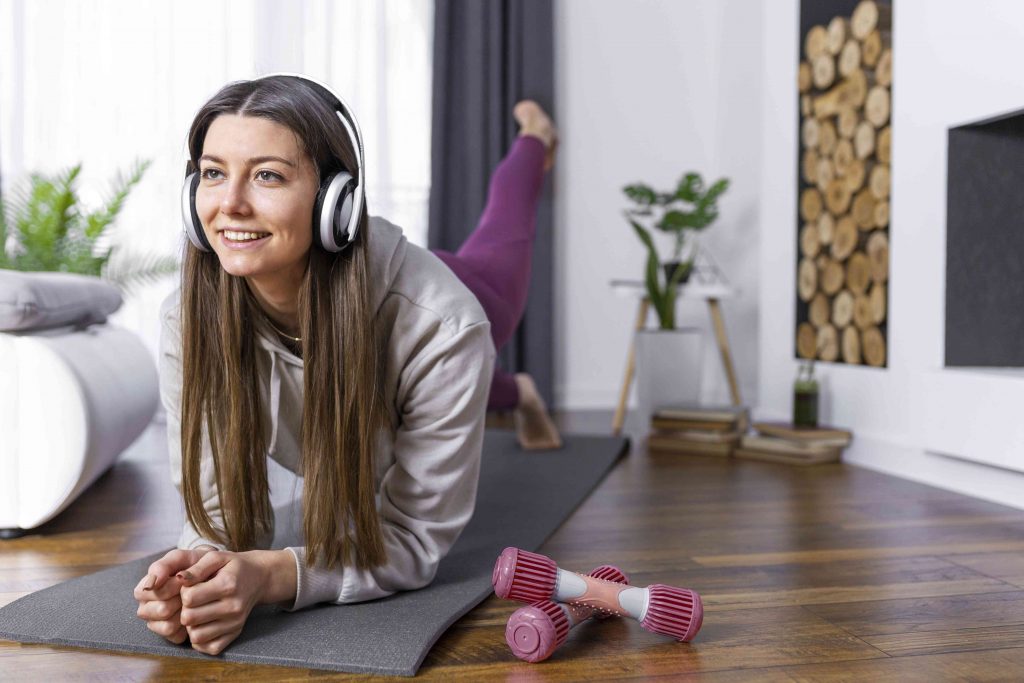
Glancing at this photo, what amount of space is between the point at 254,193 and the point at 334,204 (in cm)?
10

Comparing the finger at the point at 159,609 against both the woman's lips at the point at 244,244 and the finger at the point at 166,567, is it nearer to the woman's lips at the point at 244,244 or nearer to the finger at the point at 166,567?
the finger at the point at 166,567

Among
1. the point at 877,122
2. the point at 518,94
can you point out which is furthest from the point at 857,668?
the point at 518,94

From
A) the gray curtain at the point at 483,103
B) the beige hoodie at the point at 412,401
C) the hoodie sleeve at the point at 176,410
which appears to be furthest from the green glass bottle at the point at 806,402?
the hoodie sleeve at the point at 176,410

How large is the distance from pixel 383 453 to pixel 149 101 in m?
2.88

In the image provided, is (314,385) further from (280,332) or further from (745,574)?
(745,574)

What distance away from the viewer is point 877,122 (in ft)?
8.71

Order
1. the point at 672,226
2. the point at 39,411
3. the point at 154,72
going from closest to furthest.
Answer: the point at 39,411 → the point at 672,226 → the point at 154,72

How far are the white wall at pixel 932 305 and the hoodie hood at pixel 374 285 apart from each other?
1.41 meters

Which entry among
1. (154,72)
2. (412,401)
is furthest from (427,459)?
(154,72)

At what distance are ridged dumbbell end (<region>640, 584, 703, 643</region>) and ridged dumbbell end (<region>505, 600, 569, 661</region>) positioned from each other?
0.13 meters

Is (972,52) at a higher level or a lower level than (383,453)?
higher

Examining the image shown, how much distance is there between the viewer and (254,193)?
3.87ft

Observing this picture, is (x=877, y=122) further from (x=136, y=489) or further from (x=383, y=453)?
(x=136, y=489)

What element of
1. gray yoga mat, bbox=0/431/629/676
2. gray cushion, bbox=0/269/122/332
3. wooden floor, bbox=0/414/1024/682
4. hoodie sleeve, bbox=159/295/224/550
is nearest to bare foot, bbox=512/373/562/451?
wooden floor, bbox=0/414/1024/682
